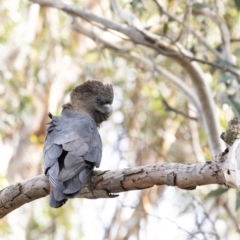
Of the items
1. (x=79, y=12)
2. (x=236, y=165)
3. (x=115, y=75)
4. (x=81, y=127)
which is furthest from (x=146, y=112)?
(x=236, y=165)

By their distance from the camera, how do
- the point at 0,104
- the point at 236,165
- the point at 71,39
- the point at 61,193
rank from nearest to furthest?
the point at 236,165
the point at 61,193
the point at 0,104
the point at 71,39

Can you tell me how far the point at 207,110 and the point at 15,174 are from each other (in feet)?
12.4

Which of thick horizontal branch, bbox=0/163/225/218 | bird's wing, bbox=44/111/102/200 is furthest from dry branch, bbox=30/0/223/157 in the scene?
thick horizontal branch, bbox=0/163/225/218

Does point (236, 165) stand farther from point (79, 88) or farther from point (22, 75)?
point (22, 75)

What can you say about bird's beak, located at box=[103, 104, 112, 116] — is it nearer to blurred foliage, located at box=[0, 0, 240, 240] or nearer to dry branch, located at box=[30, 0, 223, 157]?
dry branch, located at box=[30, 0, 223, 157]

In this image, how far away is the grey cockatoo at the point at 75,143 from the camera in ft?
11.7

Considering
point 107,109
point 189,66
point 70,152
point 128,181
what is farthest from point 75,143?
point 189,66

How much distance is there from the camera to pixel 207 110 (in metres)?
5.56

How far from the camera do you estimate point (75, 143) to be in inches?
157

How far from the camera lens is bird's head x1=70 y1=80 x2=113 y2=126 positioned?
200 inches

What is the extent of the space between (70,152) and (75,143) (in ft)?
0.46

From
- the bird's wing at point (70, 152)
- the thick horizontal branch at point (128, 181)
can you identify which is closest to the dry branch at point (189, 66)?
the bird's wing at point (70, 152)

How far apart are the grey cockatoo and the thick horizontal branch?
0.35 feet

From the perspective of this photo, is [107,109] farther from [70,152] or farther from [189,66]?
[70,152]
